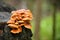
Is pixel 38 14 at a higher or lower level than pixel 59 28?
higher

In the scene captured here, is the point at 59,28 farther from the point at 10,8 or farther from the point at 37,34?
the point at 10,8

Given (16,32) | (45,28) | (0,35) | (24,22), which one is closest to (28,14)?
(24,22)

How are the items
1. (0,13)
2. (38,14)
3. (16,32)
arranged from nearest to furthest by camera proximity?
(16,32)
(0,13)
(38,14)

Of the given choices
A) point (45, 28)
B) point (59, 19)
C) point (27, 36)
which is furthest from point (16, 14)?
point (59, 19)

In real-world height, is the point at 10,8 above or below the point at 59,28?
above

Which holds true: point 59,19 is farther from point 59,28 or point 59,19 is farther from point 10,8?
point 10,8

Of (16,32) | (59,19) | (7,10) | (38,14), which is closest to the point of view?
(16,32)

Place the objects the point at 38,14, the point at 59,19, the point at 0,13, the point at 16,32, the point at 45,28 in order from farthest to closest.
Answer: the point at 59,19 → the point at 45,28 → the point at 38,14 → the point at 0,13 → the point at 16,32

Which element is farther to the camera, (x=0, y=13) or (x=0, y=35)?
(x=0, y=13)

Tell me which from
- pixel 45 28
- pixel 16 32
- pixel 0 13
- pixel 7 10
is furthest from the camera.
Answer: pixel 45 28

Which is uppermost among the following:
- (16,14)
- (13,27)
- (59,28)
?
(16,14)
